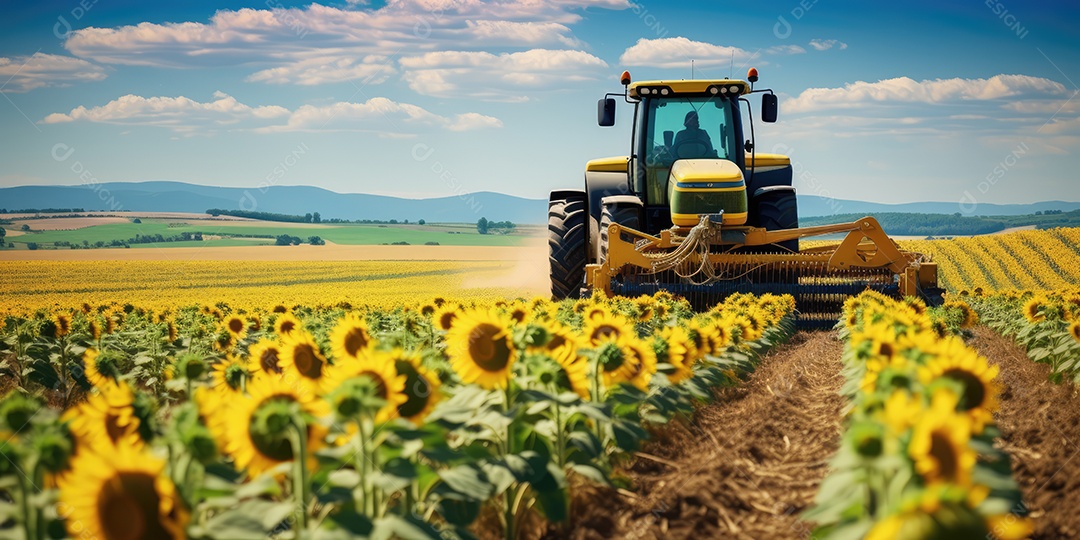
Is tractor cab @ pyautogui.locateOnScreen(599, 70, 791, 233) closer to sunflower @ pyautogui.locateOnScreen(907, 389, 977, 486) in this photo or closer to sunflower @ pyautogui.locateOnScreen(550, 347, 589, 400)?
sunflower @ pyautogui.locateOnScreen(550, 347, 589, 400)

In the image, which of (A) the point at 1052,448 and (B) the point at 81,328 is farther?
(B) the point at 81,328

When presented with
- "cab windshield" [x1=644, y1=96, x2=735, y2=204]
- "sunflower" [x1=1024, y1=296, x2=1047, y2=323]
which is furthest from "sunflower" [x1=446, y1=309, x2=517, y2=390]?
"cab windshield" [x1=644, y1=96, x2=735, y2=204]

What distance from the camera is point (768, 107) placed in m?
14.7

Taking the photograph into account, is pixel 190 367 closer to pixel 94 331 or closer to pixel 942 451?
pixel 942 451

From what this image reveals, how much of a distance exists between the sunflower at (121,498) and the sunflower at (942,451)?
1.96 metres

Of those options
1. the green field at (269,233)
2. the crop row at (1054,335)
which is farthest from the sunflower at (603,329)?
the green field at (269,233)

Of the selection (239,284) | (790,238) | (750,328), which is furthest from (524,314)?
(239,284)

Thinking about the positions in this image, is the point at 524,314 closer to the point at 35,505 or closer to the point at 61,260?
the point at 35,505

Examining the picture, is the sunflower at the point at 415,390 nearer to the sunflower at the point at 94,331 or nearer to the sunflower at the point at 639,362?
the sunflower at the point at 639,362

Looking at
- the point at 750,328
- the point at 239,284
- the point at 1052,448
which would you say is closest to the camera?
the point at 1052,448

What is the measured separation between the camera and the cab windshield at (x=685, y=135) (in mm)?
15336

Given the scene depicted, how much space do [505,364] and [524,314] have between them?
2950 mm

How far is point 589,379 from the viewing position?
4.80 meters

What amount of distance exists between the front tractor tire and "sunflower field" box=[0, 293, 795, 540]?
31.6 feet
